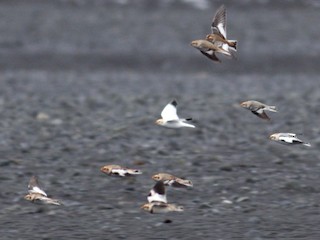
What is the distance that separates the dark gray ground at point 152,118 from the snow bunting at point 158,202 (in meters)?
0.21

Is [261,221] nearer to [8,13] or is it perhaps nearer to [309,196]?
[309,196]

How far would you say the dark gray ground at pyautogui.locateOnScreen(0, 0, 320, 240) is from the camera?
35.1ft

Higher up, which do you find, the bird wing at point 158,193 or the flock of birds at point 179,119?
the flock of birds at point 179,119

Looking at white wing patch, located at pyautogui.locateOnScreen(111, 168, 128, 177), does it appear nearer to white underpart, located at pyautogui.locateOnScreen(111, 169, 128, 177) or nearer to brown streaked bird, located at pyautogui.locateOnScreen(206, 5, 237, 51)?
white underpart, located at pyautogui.locateOnScreen(111, 169, 128, 177)

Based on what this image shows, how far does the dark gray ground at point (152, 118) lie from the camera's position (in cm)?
1071

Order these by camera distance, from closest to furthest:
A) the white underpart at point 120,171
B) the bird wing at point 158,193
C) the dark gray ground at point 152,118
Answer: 1. the bird wing at point 158,193
2. the dark gray ground at point 152,118
3. the white underpart at point 120,171

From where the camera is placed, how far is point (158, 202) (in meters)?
9.88

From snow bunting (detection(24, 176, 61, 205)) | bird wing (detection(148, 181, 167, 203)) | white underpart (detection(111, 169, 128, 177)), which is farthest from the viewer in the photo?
white underpart (detection(111, 169, 128, 177))

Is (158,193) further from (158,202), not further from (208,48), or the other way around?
(208,48)

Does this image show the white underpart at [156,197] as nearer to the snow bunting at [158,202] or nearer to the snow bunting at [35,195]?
the snow bunting at [158,202]

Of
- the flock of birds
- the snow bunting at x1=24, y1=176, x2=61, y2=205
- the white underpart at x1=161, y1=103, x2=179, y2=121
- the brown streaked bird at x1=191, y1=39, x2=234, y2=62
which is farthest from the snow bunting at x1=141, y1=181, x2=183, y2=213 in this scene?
the brown streaked bird at x1=191, y1=39, x2=234, y2=62

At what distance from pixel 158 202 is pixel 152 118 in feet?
21.1

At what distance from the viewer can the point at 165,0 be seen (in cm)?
2944

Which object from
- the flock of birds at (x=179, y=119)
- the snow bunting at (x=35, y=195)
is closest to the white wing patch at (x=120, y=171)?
the flock of birds at (x=179, y=119)
